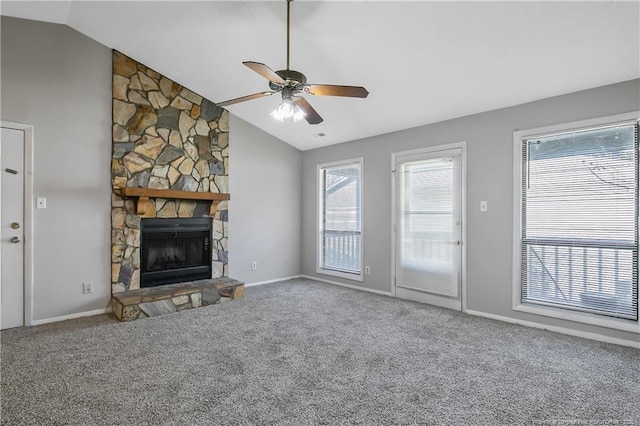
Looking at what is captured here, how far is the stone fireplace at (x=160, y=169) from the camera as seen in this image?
4109 mm

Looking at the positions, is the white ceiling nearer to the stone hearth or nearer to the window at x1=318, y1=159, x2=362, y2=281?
the window at x1=318, y1=159, x2=362, y2=281

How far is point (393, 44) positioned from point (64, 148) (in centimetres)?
368

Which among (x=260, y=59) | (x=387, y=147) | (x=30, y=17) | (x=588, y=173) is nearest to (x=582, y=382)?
(x=588, y=173)

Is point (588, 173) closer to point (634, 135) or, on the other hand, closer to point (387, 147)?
point (634, 135)

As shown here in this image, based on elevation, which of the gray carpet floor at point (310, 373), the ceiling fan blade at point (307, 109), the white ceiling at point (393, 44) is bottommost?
the gray carpet floor at point (310, 373)

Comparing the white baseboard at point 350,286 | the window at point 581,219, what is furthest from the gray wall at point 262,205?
the window at point 581,219

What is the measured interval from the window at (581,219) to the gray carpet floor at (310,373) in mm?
464

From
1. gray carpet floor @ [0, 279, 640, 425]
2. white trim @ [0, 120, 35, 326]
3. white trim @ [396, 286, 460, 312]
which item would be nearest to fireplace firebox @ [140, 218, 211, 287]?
gray carpet floor @ [0, 279, 640, 425]

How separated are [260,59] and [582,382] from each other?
4.04 meters

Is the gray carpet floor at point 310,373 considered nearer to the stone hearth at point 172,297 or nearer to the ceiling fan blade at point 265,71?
the stone hearth at point 172,297

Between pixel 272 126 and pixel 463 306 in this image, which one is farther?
pixel 272 126

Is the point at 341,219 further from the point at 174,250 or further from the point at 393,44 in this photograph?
the point at 393,44

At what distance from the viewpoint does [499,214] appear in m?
3.83

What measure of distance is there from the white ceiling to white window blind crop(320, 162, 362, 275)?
1.39 m
